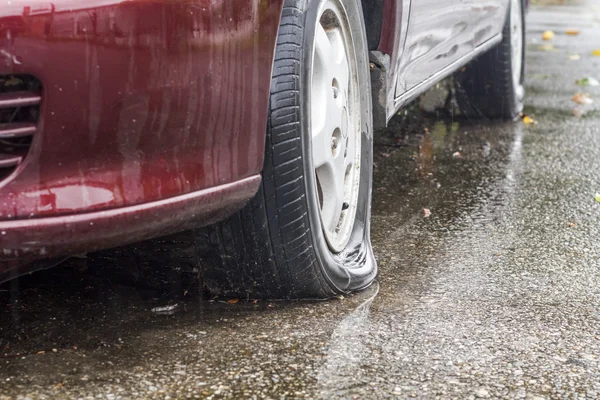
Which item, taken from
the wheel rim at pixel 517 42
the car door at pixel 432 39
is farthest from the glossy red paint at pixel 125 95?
the wheel rim at pixel 517 42

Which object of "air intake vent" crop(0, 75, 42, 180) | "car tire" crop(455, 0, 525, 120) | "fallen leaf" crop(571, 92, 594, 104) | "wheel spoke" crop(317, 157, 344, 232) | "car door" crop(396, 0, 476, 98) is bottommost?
"fallen leaf" crop(571, 92, 594, 104)

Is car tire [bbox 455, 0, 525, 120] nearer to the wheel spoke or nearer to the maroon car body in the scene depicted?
the wheel spoke

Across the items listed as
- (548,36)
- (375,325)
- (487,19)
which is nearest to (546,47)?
(548,36)

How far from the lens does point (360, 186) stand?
9.16 feet

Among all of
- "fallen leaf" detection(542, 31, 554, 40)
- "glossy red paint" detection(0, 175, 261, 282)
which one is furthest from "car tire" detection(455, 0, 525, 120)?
"fallen leaf" detection(542, 31, 554, 40)

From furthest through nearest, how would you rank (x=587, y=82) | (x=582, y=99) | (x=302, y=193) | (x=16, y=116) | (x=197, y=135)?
(x=587, y=82) < (x=582, y=99) < (x=302, y=193) < (x=197, y=135) < (x=16, y=116)

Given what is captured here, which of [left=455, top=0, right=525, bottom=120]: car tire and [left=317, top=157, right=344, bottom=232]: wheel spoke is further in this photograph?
[left=455, top=0, right=525, bottom=120]: car tire

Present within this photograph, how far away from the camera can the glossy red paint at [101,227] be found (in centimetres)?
182

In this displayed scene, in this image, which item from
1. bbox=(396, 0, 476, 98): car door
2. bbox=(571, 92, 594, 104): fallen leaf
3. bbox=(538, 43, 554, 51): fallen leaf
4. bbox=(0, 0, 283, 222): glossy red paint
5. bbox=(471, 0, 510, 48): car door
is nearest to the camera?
bbox=(0, 0, 283, 222): glossy red paint

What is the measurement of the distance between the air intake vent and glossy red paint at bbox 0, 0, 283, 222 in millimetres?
21

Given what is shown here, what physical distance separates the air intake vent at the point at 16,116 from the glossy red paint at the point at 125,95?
0.07 feet

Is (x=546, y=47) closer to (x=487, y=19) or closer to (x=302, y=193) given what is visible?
(x=487, y=19)

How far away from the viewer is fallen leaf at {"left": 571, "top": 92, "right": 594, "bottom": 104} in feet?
20.5

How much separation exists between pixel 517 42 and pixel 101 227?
167 inches
